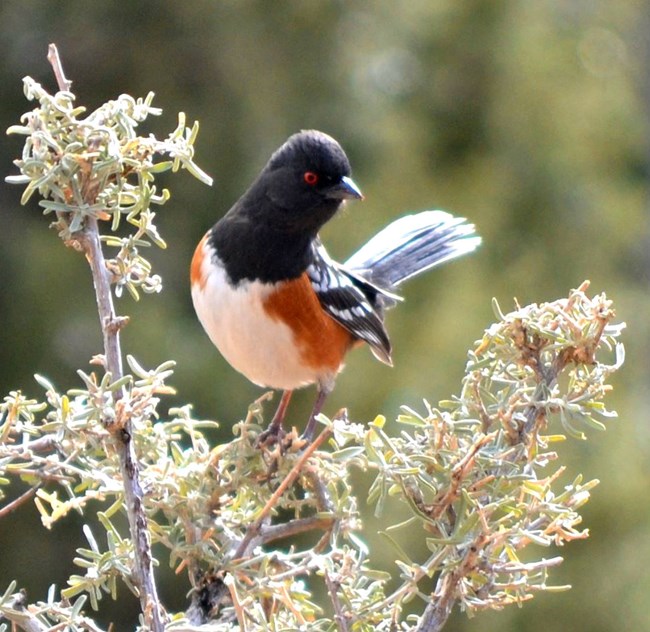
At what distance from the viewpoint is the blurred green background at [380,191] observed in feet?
19.1

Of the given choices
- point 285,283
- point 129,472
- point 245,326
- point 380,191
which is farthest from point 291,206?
point 380,191

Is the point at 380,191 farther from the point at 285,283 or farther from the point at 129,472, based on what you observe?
the point at 129,472

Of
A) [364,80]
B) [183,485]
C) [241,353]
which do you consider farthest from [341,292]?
[364,80]

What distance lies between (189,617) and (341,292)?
1162mm

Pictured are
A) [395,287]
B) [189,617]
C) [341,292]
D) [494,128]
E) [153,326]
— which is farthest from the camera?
[494,128]

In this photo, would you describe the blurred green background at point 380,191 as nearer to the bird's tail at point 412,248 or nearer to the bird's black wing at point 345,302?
the bird's tail at point 412,248

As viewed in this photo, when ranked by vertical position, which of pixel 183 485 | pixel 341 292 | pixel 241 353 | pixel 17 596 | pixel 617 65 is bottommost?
pixel 17 596

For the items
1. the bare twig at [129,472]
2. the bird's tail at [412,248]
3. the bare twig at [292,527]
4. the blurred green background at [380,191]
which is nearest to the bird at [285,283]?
the bird's tail at [412,248]

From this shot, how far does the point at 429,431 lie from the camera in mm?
1294

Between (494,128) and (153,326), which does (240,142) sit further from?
(494,128)

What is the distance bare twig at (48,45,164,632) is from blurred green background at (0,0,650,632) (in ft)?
13.7

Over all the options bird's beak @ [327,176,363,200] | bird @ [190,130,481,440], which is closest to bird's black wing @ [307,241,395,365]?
bird @ [190,130,481,440]

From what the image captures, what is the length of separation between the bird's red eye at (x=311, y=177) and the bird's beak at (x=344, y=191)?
1.3 inches

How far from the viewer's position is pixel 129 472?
1.19 meters
